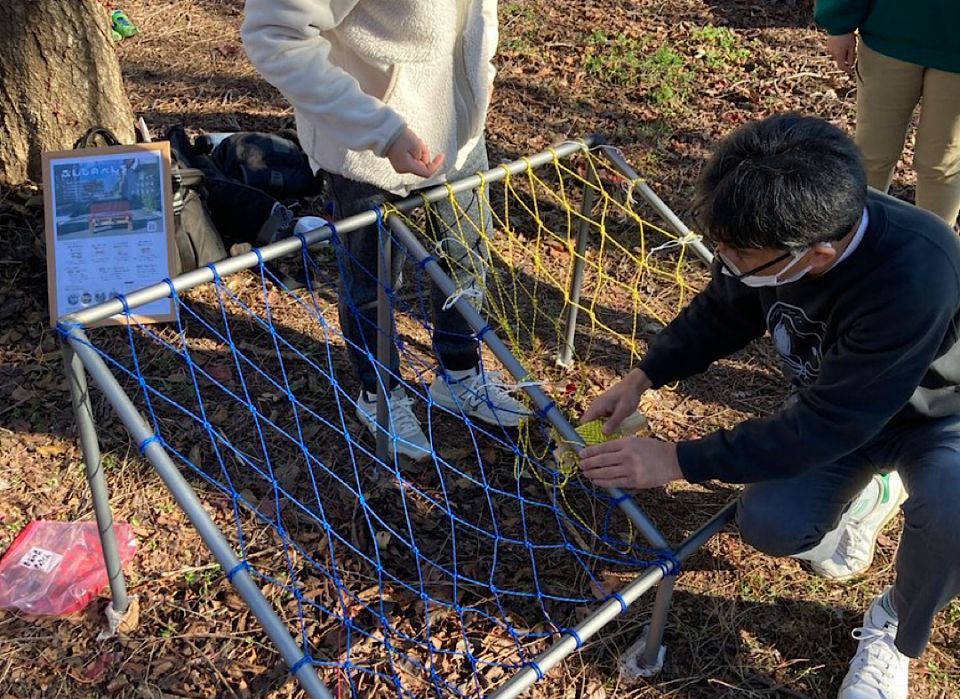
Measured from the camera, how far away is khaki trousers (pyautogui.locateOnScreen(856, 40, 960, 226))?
2.71 metres

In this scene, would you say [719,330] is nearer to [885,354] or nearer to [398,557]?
[885,354]

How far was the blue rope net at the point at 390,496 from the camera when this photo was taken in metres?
2.23

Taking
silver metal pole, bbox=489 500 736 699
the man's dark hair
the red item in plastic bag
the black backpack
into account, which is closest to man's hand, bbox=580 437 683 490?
silver metal pole, bbox=489 500 736 699

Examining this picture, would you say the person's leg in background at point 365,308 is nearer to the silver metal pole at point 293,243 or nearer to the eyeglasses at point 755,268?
the silver metal pole at point 293,243

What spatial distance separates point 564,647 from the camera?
158 cm

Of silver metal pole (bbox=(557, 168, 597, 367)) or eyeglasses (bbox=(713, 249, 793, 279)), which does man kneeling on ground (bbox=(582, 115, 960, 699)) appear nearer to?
eyeglasses (bbox=(713, 249, 793, 279))

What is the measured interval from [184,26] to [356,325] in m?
3.42

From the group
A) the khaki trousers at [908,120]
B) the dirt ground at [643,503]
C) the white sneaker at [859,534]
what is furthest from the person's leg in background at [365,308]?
the khaki trousers at [908,120]

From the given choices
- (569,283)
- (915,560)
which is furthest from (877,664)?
(569,283)

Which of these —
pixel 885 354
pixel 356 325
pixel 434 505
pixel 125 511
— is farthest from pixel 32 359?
pixel 885 354

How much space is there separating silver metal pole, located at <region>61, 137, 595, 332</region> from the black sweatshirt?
30.2 inches

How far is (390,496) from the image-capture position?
8.60 ft

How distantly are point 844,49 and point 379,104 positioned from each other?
1756 millimetres

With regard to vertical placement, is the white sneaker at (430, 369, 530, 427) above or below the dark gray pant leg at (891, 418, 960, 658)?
below
